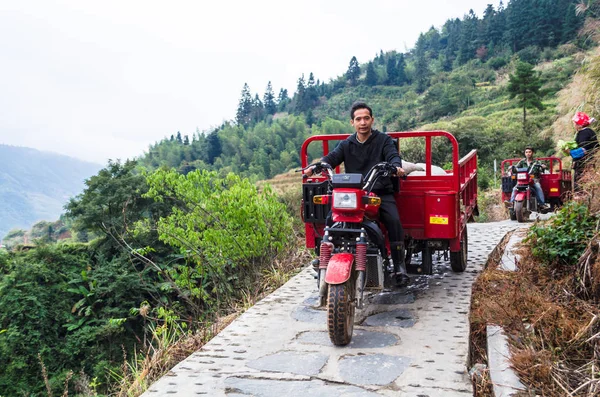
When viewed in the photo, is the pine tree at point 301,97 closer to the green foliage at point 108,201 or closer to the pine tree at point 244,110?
the pine tree at point 244,110

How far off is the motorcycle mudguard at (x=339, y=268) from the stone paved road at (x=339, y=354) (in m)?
0.54

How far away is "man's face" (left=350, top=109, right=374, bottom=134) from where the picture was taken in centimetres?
472

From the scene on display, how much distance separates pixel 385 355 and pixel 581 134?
16.6 ft

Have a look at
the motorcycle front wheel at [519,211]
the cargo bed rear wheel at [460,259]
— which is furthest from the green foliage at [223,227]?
the motorcycle front wheel at [519,211]

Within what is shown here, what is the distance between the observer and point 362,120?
473cm

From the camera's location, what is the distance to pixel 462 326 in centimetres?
429

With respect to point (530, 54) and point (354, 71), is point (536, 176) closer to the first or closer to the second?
point (530, 54)

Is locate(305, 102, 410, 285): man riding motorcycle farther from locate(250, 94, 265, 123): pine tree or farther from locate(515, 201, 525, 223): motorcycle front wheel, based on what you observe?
locate(250, 94, 265, 123): pine tree

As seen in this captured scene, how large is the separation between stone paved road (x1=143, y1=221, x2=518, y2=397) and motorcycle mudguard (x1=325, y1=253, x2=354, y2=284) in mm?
538

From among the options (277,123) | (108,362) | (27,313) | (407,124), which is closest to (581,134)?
(108,362)

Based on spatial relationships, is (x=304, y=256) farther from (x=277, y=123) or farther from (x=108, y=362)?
(x=277, y=123)

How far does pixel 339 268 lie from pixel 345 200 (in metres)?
0.51

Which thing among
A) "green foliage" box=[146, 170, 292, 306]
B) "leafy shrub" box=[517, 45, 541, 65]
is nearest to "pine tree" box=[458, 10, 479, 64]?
"leafy shrub" box=[517, 45, 541, 65]

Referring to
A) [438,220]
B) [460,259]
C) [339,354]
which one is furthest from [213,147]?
[339,354]
